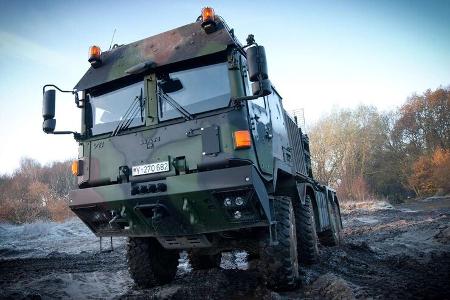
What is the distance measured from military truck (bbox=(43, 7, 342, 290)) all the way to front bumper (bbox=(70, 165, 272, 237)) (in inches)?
0.4

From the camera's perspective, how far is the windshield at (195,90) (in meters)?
3.87

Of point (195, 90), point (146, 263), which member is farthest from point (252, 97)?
point (146, 263)

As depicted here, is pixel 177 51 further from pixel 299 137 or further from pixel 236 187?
pixel 299 137

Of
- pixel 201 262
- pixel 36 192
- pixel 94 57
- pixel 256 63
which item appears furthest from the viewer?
pixel 36 192

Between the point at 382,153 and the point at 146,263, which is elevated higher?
the point at 382,153

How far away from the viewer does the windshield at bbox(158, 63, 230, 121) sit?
387 cm

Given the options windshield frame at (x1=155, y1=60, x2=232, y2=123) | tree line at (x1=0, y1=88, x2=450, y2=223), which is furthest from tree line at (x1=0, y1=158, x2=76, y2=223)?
windshield frame at (x1=155, y1=60, x2=232, y2=123)

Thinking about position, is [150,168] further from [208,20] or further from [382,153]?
[382,153]

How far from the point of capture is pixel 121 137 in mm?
4238

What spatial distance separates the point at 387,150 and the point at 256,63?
37471 millimetres

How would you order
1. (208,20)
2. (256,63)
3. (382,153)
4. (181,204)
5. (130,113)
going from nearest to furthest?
(256,63) → (181,204) → (208,20) → (130,113) → (382,153)

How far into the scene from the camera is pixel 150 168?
3945 millimetres

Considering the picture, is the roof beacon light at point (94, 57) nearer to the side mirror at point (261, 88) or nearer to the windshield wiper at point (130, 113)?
the windshield wiper at point (130, 113)

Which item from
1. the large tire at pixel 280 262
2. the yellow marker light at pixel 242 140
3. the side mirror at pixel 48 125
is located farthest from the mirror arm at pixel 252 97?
the side mirror at pixel 48 125
